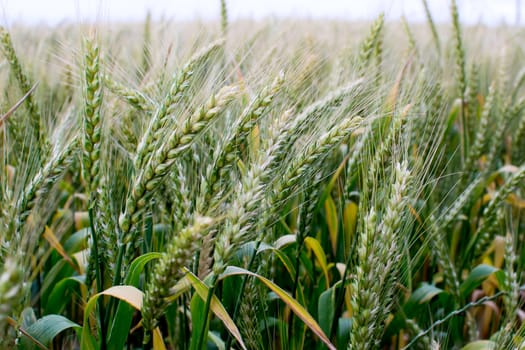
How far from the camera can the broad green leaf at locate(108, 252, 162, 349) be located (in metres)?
1.15

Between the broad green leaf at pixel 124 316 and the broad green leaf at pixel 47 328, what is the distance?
0.11 metres

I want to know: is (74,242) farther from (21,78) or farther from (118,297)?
(118,297)

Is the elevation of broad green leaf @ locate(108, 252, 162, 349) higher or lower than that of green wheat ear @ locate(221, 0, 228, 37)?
lower

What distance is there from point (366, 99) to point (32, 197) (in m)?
0.91

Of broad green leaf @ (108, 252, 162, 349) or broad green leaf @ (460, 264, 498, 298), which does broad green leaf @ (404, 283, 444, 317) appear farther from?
broad green leaf @ (108, 252, 162, 349)

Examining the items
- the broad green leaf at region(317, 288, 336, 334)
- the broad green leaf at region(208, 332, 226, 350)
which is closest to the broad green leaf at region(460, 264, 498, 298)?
the broad green leaf at region(317, 288, 336, 334)

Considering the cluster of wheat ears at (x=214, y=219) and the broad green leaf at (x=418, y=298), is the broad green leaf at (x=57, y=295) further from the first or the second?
the broad green leaf at (x=418, y=298)

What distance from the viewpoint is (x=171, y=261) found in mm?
936

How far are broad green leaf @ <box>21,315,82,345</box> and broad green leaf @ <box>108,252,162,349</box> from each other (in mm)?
114

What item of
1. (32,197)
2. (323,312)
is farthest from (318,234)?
(32,197)

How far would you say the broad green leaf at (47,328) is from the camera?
122 cm

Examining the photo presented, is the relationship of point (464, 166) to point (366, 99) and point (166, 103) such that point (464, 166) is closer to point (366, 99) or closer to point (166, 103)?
point (366, 99)

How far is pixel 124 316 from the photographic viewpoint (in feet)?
3.82

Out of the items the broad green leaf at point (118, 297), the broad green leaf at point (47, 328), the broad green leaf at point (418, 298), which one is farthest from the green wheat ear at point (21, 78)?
the broad green leaf at point (418, 298)
